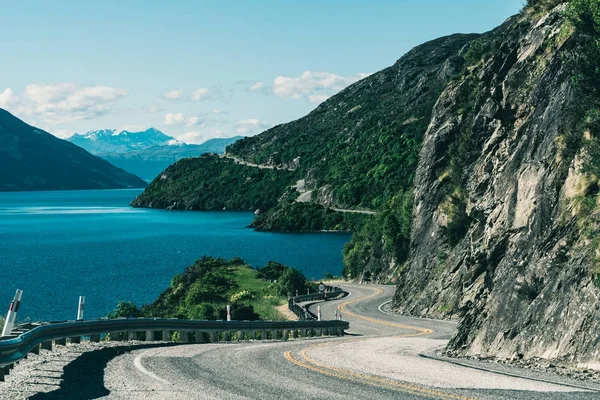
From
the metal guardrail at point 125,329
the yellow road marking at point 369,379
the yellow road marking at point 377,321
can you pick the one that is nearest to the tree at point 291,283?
the yellow road marking at point 377,321

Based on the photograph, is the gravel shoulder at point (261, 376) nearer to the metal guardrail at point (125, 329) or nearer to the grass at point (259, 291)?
the metal guardrail at point (125, 329)

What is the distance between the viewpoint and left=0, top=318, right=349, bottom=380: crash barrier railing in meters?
13.2

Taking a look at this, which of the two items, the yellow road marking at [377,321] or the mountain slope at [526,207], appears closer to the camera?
the mountain slope at [526,207]

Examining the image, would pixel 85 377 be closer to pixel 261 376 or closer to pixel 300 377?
pixel 261 376

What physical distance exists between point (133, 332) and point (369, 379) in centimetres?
1041

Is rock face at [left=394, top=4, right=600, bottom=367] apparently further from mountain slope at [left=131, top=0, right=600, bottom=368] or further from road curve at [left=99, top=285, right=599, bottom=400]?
road curve at [left=99, top=285, right=599, bottom=400]

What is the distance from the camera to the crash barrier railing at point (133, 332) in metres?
13.2

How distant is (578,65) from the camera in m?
24.7

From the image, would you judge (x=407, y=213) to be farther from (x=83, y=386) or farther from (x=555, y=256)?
(x=83, y=386)

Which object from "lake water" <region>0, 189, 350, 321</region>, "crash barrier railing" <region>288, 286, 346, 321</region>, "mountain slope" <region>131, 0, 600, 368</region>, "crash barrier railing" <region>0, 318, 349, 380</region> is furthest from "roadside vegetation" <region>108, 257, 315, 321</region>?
"crash barrier railing" <region>0, 318, 349, 380</region>

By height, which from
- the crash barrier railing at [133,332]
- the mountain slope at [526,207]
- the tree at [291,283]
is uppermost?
the mountain slope at [526,207]

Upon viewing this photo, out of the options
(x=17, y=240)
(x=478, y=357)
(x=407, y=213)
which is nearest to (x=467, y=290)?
(x=478, y=357)

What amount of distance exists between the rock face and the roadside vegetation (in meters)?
14.1

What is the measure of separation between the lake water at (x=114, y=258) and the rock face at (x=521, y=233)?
41.1 m
